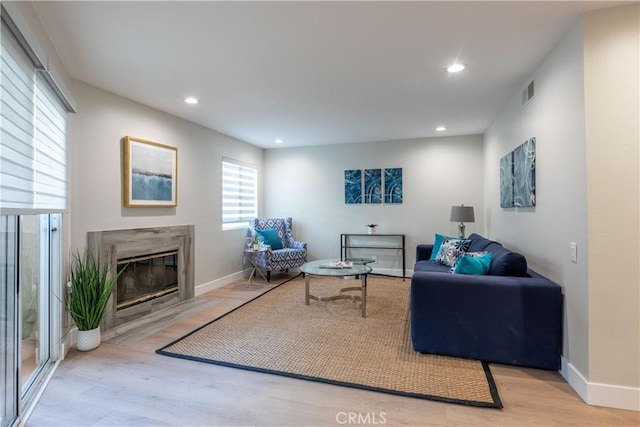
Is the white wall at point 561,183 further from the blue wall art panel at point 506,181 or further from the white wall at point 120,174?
the white wall at point 120,174

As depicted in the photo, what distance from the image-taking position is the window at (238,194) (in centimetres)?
522

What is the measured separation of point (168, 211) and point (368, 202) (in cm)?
331

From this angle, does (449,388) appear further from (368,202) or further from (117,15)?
(368,202)

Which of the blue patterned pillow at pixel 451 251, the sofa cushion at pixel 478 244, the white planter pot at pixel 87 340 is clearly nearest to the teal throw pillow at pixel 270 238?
A: the blue patterned pillow at pixel 451 251

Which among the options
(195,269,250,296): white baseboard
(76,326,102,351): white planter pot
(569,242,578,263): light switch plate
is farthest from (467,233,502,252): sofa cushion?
(76,326,102,351): white planter pot

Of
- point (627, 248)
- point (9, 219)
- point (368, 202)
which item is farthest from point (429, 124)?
point (9, 219)

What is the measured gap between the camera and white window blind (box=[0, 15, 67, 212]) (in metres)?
1.65

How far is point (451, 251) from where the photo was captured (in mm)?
3959

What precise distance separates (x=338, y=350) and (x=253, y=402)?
Result: 0.91m

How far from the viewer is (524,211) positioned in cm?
308

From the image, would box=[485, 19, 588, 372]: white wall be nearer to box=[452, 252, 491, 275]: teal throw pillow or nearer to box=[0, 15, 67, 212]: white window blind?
box=[452, 252, 491, 275]: teal throw pillow

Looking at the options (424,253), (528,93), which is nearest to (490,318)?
(528,93)

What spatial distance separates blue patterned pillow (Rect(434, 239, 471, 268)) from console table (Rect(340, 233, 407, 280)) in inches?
55.2

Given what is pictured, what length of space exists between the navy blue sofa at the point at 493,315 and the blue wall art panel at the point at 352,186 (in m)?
3.35
